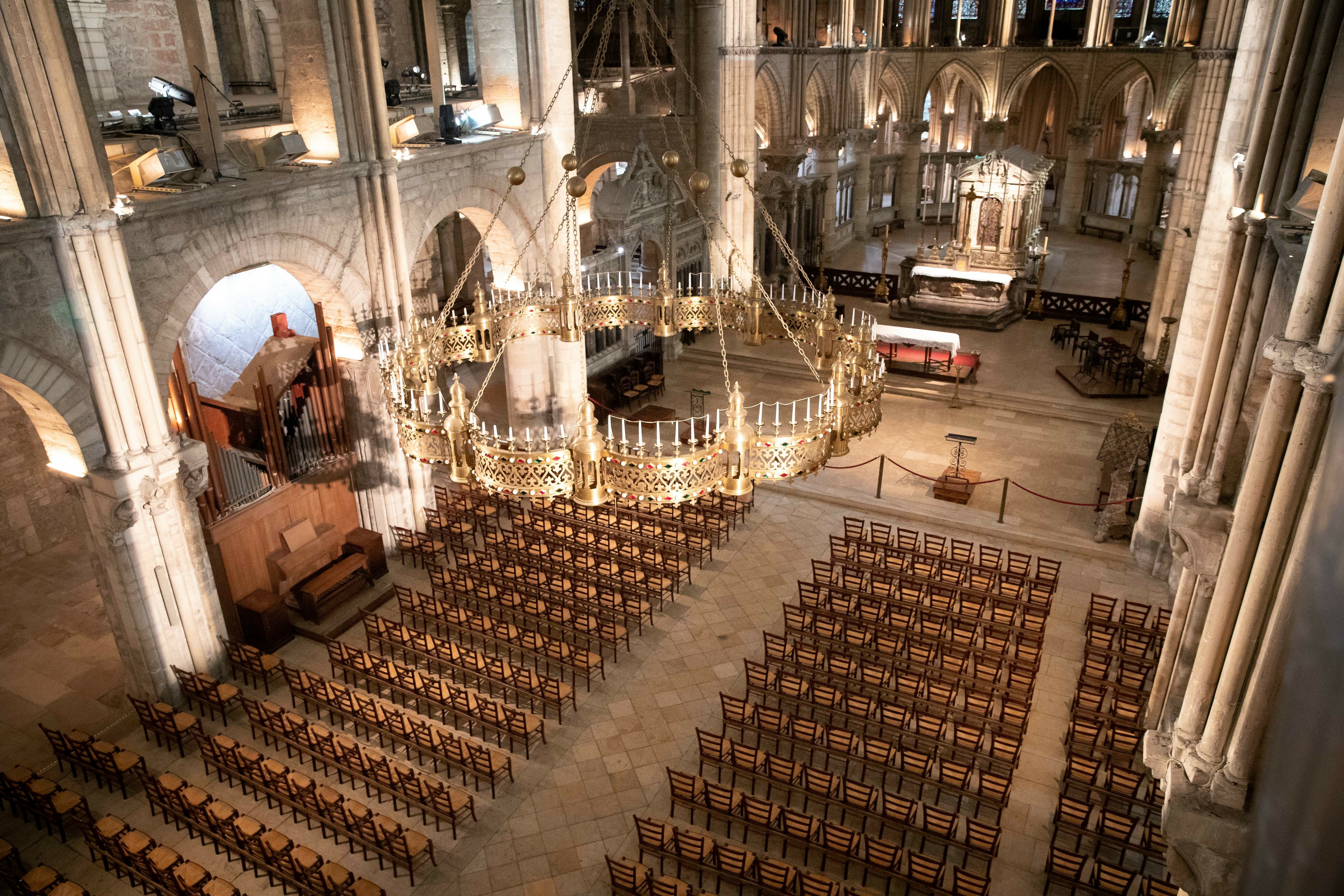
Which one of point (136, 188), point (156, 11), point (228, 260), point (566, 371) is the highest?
point (156, 11)

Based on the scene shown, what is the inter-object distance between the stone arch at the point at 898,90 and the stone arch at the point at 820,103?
3.99 m

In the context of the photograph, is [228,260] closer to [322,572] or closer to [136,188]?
[136,188]

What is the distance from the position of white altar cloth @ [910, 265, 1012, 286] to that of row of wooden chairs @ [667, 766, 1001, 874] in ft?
63.2

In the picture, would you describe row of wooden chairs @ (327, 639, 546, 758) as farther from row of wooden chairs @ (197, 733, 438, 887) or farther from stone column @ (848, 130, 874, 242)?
stone column @ (848, 130, 874, 242)

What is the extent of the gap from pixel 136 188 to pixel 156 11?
784 centimetres

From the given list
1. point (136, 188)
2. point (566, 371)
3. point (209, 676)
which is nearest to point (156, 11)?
point (136, 188)

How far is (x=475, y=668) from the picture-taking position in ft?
38.0

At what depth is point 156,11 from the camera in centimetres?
1588

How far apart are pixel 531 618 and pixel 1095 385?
15121 millimetres

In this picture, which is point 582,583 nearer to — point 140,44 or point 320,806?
point 320,806

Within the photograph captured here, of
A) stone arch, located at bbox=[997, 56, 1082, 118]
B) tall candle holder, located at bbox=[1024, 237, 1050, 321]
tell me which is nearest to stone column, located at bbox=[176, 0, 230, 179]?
tall candle holder, located at bbox=[1024, 237, 1050, 321]

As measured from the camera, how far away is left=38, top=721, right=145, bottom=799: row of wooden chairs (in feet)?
33.7

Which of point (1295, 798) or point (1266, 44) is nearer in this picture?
point (1295, 798)

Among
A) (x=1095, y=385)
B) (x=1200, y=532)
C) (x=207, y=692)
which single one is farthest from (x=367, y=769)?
(x=1095, y=385)
